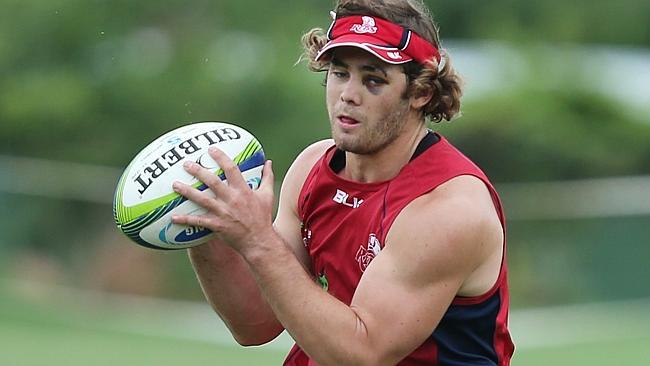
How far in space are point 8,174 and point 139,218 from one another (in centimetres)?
938

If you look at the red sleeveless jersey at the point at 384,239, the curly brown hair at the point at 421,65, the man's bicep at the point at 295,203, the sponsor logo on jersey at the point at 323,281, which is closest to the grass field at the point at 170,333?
the man's bicep at the point at 295,203

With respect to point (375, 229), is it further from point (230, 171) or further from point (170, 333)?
point (170, 333)

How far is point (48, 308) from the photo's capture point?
14.2 m

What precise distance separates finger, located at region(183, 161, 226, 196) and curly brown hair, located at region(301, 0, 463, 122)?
2.43ft

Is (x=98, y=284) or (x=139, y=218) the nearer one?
(x=139, y=218)

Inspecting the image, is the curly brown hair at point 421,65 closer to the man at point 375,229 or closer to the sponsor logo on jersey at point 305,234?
the man at point 375,229

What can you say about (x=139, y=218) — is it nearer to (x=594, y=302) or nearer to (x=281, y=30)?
(x=594, y=302)

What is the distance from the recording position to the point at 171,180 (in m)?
5.14

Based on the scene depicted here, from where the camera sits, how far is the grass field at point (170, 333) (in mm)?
12531

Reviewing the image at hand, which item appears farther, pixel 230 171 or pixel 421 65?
pixel 421 65

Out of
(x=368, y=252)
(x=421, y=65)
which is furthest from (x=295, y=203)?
(x=421, y=65)

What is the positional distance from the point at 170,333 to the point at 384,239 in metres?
8.59

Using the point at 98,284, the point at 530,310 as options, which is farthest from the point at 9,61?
the point at 530,310

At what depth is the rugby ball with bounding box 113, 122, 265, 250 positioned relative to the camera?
16.9 feet
